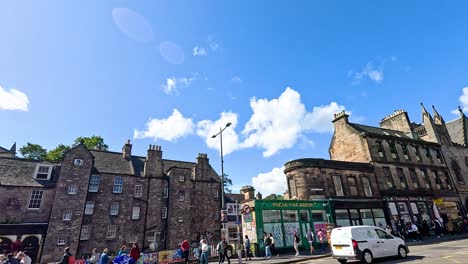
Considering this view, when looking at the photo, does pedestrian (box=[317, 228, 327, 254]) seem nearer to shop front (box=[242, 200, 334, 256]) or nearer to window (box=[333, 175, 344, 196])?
shop front (box=[242, 200, 334, 256])

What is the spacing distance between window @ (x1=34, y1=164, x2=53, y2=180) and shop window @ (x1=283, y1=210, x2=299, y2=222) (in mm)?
25038

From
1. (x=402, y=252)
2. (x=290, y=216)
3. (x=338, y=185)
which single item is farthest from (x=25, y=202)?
(x=402, y=252)

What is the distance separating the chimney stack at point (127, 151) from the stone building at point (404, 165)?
27068mm

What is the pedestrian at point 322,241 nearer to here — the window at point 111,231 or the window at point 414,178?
the window at point 414,178

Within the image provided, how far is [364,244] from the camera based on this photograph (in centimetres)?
1134

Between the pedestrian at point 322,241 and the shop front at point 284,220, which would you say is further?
the shop front at point 284,220

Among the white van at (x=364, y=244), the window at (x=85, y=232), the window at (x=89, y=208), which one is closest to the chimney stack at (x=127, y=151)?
the window at (x=89, y=208)

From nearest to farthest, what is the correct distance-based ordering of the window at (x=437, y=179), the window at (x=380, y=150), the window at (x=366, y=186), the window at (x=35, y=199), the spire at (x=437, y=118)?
the window at (x=35, y=199) → the window at (x=366, y=186) → the window at (x=380, y=150) → the window at (x=437, y=179) → the spire at (x=437, y=118)

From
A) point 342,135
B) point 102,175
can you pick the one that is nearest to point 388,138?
point 342,135

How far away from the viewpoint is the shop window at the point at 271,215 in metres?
19.5

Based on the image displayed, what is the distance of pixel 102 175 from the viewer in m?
28.0

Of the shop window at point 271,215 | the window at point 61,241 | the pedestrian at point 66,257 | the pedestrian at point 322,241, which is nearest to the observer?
the pedestrian at point 66,257

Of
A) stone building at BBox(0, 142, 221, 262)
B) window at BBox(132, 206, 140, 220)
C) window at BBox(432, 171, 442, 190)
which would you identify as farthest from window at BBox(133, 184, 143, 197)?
window at BBox(432, 171, 442, 190)

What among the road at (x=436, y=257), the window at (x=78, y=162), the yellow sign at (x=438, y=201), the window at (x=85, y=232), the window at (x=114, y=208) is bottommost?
the road at (x=436, y=257)
